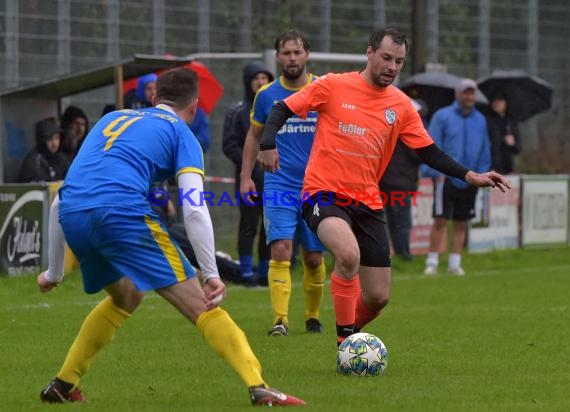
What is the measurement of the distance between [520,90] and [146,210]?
15.3 metres

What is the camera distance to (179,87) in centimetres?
694

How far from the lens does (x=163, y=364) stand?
8844 mm

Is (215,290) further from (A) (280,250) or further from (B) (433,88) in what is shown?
(B) (433,88)

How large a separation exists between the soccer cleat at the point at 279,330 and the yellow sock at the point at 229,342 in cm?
373

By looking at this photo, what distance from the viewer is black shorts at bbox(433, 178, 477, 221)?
54.2ft

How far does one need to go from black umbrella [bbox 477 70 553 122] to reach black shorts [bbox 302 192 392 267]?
12.5 meters

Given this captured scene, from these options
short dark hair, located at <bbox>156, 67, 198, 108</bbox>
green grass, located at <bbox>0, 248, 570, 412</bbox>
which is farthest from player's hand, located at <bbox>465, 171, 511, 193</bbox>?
short dark hair, located at <bbox>156, 67, 198, 108</bbox>

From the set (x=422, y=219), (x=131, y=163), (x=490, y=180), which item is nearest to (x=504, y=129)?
(x=422, y=219)

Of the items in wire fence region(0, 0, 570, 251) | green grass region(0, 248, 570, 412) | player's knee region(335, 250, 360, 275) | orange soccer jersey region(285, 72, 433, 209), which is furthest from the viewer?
wire fence region(0, 0, 570, 251)

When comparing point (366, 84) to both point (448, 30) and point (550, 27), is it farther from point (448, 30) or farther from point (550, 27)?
point (550, 27)

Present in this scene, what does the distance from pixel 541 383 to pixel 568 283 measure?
7358 mm

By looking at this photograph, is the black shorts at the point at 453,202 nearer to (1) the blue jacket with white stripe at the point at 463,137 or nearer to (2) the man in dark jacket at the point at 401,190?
(1) the blue jacket with white stripe at the point at 463,137

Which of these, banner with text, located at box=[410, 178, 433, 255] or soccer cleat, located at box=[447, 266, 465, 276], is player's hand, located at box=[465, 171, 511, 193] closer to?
soccer cleat, located at box=[447, 266, 465, 276]

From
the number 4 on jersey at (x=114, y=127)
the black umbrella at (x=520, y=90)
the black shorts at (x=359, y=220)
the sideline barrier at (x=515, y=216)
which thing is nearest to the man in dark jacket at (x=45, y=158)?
the sideline barrier at (x=515, y=216)
